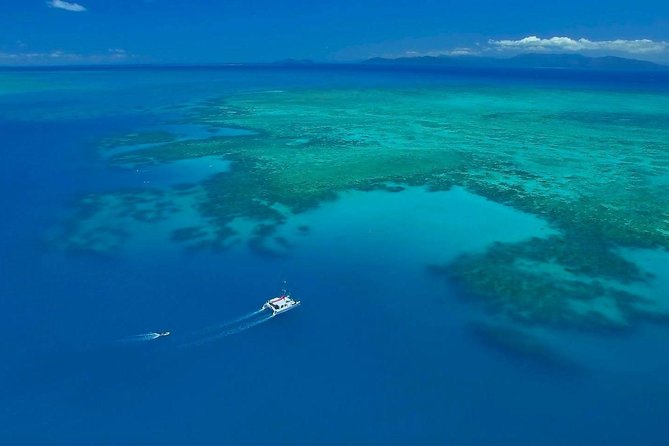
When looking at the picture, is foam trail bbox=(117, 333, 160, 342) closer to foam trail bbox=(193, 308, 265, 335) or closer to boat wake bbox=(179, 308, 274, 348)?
boat wake bbox=(179, 308, 274, 348)

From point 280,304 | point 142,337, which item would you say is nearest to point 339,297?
point 280,304

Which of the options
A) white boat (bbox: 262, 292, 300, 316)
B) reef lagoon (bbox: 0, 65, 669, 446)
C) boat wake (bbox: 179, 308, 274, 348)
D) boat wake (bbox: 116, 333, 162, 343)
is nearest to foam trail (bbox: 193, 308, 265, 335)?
boat wake (bbox: 179, 308, 274, 348)

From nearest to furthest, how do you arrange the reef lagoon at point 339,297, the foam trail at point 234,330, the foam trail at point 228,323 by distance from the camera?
the reef lagoon at point 339,297
the foam trail at point 234,330
the foam trail at point 228,323

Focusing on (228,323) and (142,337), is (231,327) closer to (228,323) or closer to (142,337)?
(228,323)

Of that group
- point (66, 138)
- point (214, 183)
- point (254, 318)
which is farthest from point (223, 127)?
point (254, 318)

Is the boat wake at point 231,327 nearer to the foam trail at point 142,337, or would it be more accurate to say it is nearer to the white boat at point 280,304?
the white boat at point 280,304

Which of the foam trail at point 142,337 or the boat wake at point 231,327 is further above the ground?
the boat wake at point 231,327

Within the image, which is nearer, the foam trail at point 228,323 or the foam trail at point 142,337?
the foam trail at point 142,337

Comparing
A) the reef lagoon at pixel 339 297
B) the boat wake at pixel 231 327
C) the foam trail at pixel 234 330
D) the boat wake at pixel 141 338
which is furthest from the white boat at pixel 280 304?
the boat wake at pixel 141 338
